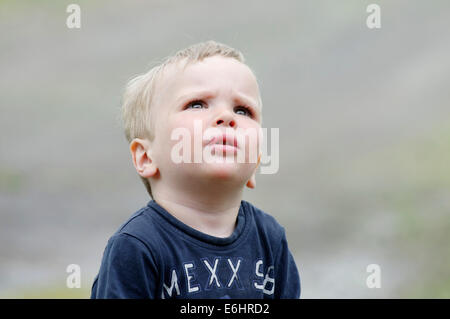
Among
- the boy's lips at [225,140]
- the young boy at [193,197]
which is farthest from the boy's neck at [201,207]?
the boy's lips at [225,140]

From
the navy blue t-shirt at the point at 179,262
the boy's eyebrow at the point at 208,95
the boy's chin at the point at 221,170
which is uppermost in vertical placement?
the boy's eyebrow at the point at 208,95

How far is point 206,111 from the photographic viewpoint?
2.00 m

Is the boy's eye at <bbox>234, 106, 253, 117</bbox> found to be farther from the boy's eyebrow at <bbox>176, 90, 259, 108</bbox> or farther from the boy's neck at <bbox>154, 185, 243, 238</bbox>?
the boy's neck at <bbox>154, 185, 243, 238</bbox>

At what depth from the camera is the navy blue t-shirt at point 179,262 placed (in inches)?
74.0

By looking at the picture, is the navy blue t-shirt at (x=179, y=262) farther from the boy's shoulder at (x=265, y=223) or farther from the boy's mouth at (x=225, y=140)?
the boy's mouth at (x=225, y=140)

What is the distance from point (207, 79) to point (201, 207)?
45 centimetres

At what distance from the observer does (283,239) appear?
2.35 meters

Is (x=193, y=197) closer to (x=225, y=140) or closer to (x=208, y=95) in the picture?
(x=225, y=140)

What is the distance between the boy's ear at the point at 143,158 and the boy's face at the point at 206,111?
2cm

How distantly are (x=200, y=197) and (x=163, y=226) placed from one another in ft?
0.53

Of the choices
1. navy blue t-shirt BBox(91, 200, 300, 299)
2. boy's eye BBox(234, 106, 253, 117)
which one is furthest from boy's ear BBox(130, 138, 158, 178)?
boy's eye BBox(234, 106, 253, 117)

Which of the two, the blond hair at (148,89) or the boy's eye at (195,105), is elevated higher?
the blond hair at (148,89)
